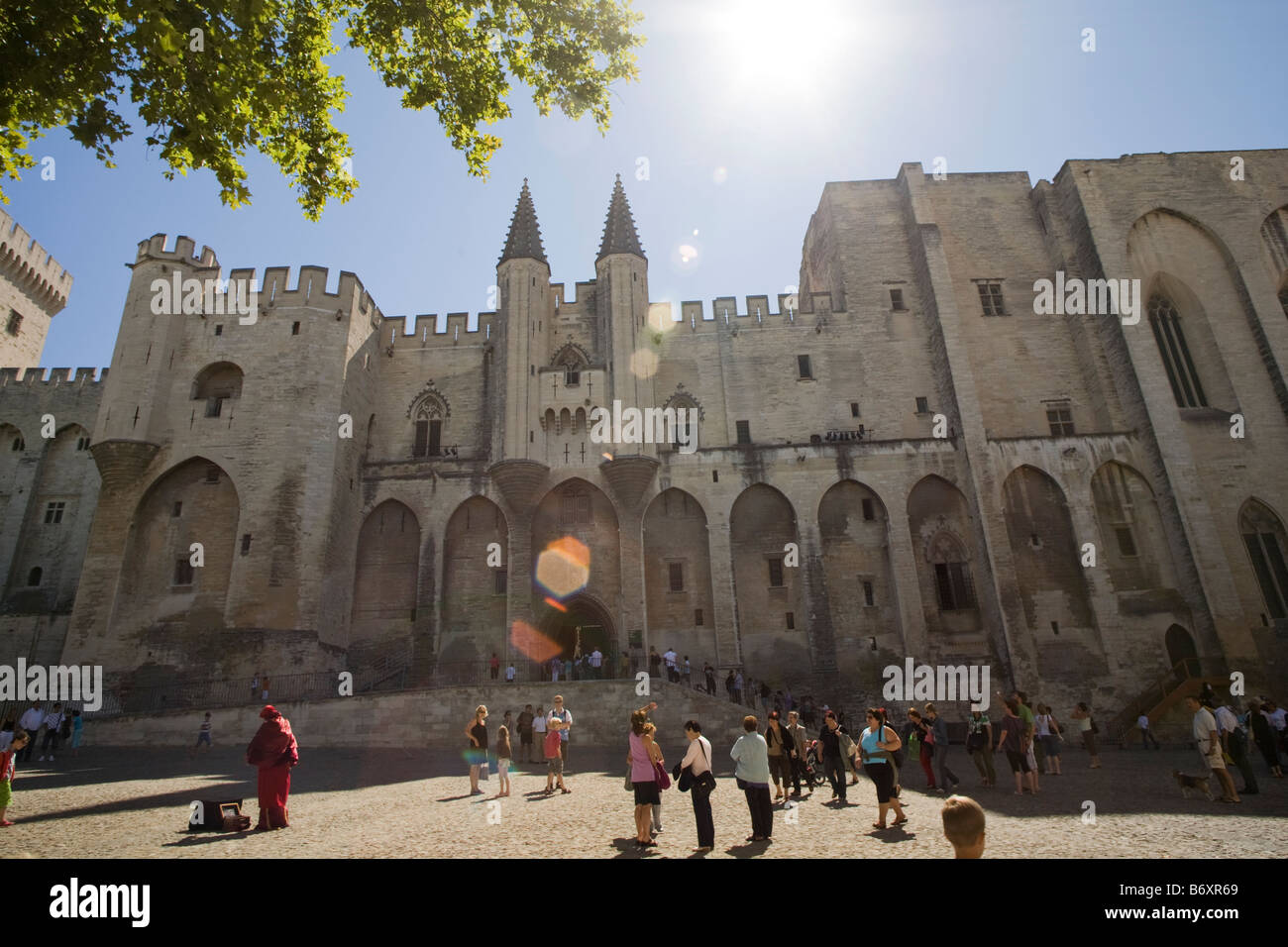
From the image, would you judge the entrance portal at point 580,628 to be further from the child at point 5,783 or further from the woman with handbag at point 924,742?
the child at point 5,783

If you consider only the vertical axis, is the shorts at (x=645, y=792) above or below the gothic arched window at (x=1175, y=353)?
below

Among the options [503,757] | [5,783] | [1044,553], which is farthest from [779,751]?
[1044,553]

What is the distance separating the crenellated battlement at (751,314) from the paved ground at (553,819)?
19023mm

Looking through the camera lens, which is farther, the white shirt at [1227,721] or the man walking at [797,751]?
the man walking at [797,751]

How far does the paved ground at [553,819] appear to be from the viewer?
22.3ft

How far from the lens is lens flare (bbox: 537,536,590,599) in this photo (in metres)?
23.9

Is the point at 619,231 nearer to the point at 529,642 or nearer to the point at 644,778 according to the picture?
the point at 529,642

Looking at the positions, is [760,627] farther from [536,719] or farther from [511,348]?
[511,348]

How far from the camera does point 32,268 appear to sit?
1334 inches

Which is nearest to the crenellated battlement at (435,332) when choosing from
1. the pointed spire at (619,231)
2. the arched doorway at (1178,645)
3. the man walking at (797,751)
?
the pointed spire at (619,231)

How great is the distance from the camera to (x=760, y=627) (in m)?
23.4

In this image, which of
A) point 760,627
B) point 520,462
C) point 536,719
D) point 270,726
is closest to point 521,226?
point 520,462
